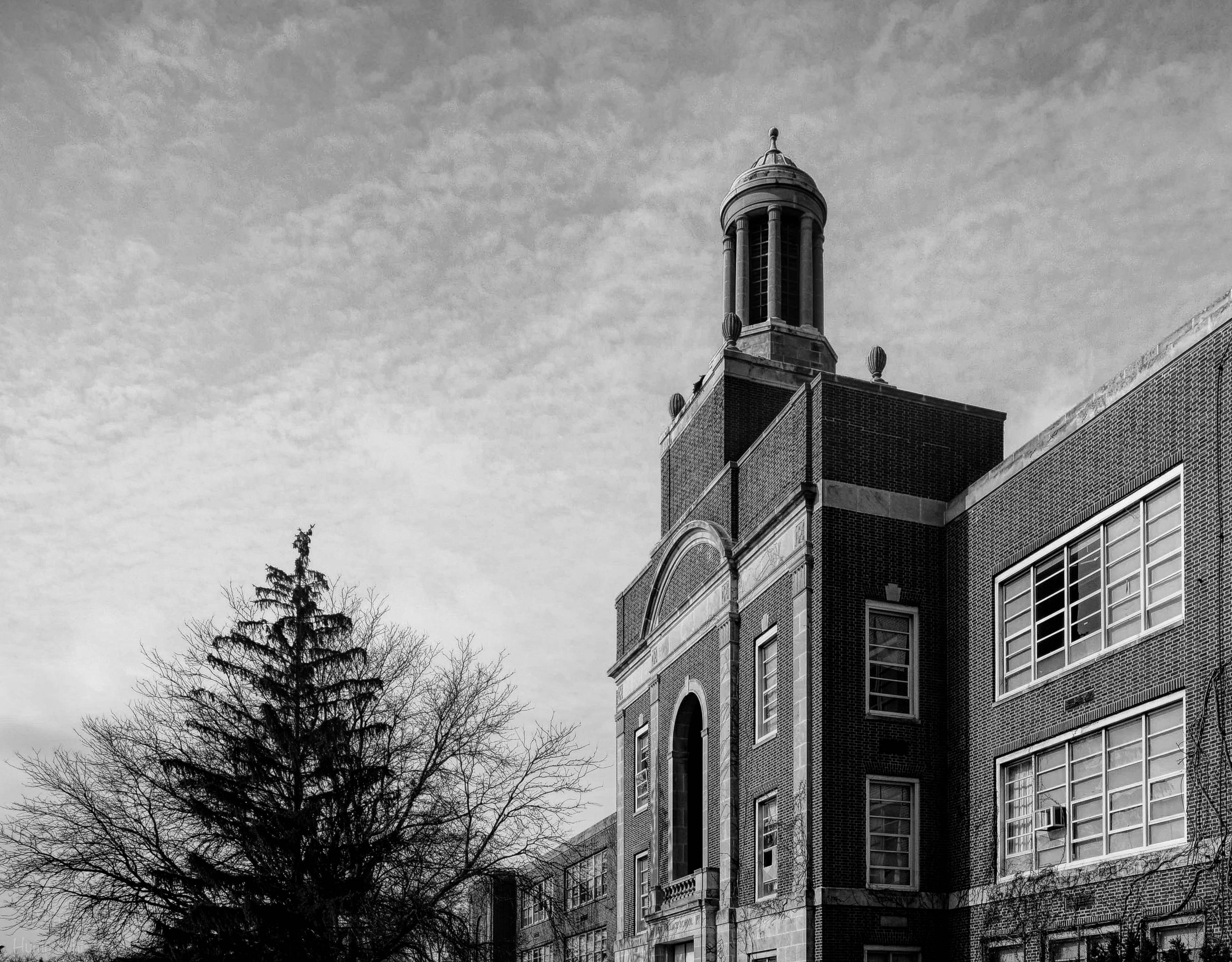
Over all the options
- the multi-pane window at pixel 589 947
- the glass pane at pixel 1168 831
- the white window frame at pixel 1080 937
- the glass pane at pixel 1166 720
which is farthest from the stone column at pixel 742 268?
the multi-pane window at pixel 589 947

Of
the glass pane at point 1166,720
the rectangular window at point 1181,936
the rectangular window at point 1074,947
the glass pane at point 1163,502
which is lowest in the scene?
the rectangular window at point 1074,947

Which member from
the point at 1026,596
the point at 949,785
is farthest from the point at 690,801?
the point at 1026,596

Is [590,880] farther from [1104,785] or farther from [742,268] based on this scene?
[1104,785]

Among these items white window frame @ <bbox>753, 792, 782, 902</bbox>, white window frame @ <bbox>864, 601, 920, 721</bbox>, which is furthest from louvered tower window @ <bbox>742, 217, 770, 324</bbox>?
white window frame @ <bbox>753, 792, 782, 902</bbox>

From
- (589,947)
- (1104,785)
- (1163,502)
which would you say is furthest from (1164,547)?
(589,947)

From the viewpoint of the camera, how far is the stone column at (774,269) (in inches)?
1508

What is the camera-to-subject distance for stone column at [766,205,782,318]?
38312 millimetres

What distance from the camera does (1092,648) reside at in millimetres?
22578

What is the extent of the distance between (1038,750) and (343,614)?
684 inches

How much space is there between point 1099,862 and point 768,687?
353 inches

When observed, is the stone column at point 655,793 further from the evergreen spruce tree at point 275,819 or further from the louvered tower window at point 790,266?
the louvered tower window at point 790,266

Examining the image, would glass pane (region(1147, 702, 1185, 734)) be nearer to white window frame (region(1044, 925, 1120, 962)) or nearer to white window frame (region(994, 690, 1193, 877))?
white window frame (region(994, 690, 1193, 877))

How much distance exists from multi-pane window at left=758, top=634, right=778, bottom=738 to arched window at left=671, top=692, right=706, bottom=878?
3.76 m

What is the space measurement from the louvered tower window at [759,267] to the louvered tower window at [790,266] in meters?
0.39
